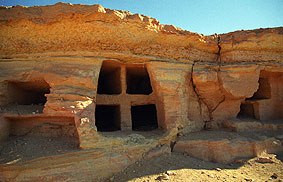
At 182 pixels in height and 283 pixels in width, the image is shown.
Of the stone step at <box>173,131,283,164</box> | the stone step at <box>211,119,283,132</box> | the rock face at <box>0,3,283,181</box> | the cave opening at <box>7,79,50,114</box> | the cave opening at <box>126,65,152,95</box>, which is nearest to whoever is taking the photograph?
the rock face at <box>0,3,283,181</box>

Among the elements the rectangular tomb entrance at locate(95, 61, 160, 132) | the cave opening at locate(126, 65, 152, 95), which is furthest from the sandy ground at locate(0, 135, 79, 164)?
the cave opening at locate(126, 65, 152, 95)

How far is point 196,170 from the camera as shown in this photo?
3.93m

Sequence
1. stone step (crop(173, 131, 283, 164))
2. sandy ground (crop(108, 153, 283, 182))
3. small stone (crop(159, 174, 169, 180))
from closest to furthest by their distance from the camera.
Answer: small stone (crop(159, 174, 169, 180)), sandy ground (crop(108, 153, 283, 182)), stone step (crop(173, 131, 283, 164))

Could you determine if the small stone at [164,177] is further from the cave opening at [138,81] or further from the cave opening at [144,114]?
the cave opening at [144,114]

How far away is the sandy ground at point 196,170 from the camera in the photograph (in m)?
3.60

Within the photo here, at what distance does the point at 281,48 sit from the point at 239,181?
4928mm

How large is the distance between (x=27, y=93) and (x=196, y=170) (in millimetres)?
4857

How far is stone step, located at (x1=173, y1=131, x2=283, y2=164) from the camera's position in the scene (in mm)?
4770

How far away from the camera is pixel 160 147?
14.9 ft

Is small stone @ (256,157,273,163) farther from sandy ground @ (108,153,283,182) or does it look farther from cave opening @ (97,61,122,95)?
cave opening @ (97,61,122,95)

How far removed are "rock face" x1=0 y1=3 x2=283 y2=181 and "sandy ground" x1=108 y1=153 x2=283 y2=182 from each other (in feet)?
1.12

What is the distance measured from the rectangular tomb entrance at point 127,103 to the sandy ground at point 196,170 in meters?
1.53

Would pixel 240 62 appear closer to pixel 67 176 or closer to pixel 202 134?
pixel 202 134

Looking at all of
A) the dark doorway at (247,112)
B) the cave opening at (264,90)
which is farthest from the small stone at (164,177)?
the cave opening at (264,90)
